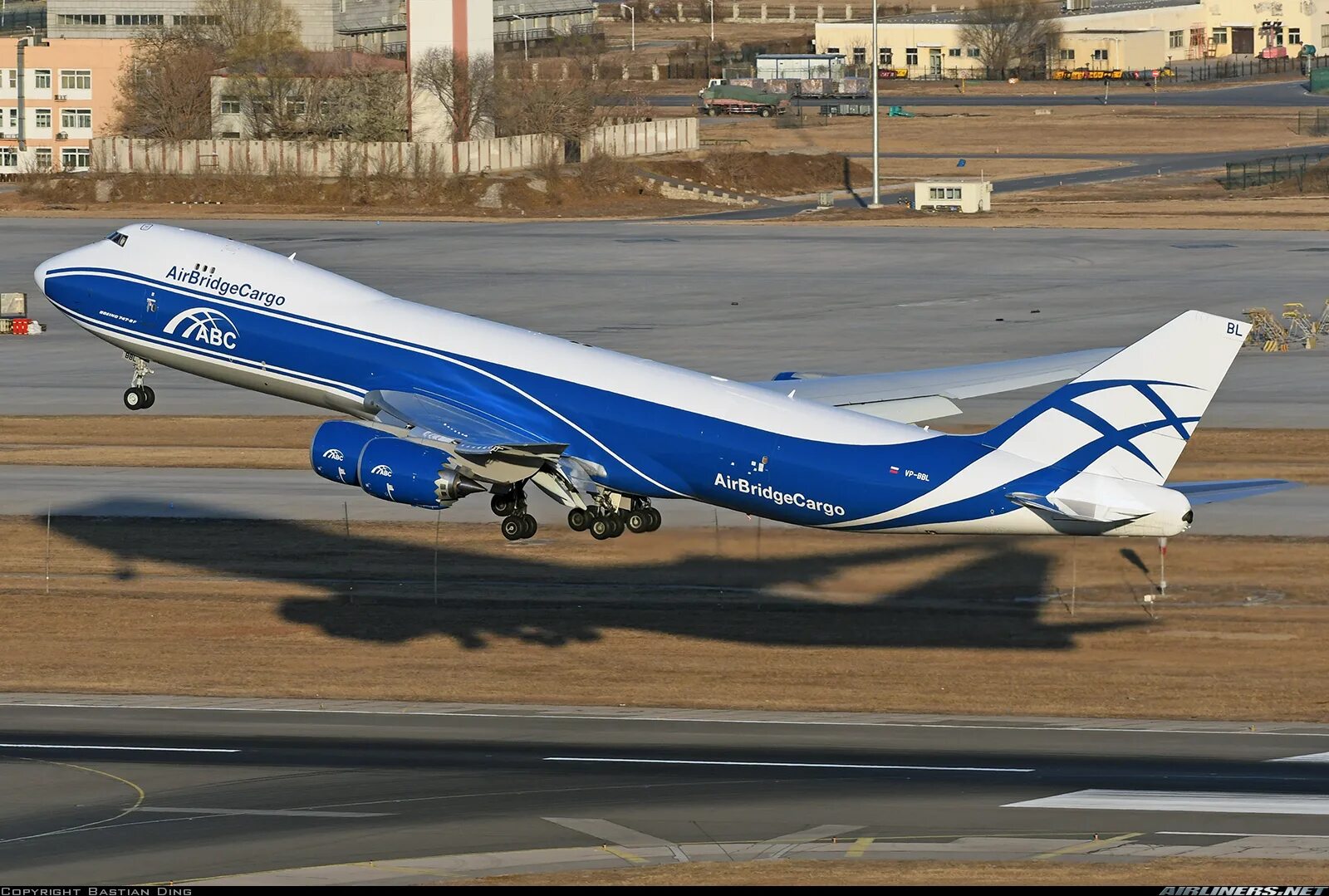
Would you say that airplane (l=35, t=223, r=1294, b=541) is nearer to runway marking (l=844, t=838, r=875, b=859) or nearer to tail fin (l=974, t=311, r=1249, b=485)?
tail fin (l=974, t=311, r=1249, b=485)

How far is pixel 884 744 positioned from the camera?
5784 centimetres

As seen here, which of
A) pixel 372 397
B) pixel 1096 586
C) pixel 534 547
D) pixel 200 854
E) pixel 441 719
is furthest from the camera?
pixel 534 547

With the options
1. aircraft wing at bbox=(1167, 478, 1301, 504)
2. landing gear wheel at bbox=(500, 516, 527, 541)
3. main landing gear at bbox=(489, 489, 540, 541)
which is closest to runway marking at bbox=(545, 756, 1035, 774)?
main landing gear at bbox=(489, 489, 540, 541)

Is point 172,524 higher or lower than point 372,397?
lower

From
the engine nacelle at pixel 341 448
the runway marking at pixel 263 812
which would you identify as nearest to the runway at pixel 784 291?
the engine nacelle at pixel 341 448

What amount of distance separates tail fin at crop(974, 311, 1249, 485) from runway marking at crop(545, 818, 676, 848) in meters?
12.5

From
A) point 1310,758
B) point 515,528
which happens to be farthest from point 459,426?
point 1310,758

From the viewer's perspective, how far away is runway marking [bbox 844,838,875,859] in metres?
46.0

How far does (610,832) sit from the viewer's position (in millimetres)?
48438

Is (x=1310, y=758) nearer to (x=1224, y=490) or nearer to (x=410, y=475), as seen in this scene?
(x=1224, y=490)

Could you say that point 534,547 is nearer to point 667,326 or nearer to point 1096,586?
point 1096,586

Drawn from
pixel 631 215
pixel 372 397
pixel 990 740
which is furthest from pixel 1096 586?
pixel 631 215

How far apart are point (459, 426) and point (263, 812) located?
10983mm

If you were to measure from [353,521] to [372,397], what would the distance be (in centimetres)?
2945
